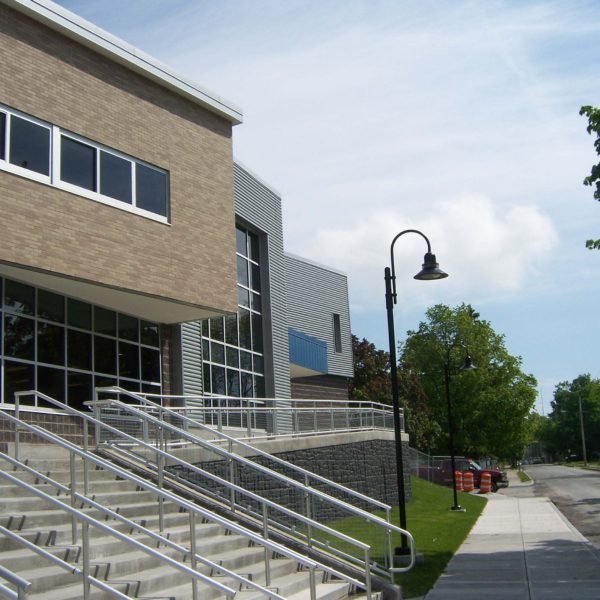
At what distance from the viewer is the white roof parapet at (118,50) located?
1512 cm

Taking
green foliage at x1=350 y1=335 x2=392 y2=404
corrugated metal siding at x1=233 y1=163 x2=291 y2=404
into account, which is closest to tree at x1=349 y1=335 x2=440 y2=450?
green foliage at x1=350 y1=335 x2=392 y2=404

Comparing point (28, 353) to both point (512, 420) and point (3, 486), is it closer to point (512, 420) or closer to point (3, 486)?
point (3, 486)

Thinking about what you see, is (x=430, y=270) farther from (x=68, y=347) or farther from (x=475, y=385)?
(x=475, y=385)

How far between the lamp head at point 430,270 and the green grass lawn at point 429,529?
4975 millimetres

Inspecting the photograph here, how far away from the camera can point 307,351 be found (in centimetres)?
3328

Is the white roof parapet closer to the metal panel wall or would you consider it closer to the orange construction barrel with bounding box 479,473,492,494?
the metal panel wall

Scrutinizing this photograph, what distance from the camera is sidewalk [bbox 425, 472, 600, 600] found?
11.6m

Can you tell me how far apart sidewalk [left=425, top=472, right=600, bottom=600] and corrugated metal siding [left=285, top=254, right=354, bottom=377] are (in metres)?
14.2

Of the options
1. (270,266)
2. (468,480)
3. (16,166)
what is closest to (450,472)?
(468,480)

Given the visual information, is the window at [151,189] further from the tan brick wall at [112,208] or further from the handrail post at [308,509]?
the handrail post at [308,509]

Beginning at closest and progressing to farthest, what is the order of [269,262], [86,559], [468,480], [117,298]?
[86,559], [117,298], [269,262], [468,480]

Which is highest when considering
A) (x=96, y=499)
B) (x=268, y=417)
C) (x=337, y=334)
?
(x=337, y=334)

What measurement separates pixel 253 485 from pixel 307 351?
18.9 meters

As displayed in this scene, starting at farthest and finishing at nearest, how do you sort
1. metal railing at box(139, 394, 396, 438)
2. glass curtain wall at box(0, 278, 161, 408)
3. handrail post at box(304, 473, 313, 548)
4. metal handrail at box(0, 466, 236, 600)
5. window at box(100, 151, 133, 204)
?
metal railing at box(139, 394, 396, 438) → window at box(100, 151, 133, 204) → glass curtain wall at box(0, 278, 161, 408) → handrail post at box(304, 473, 313, 548) → metal handrail at box(0, 466, 236, 600)
